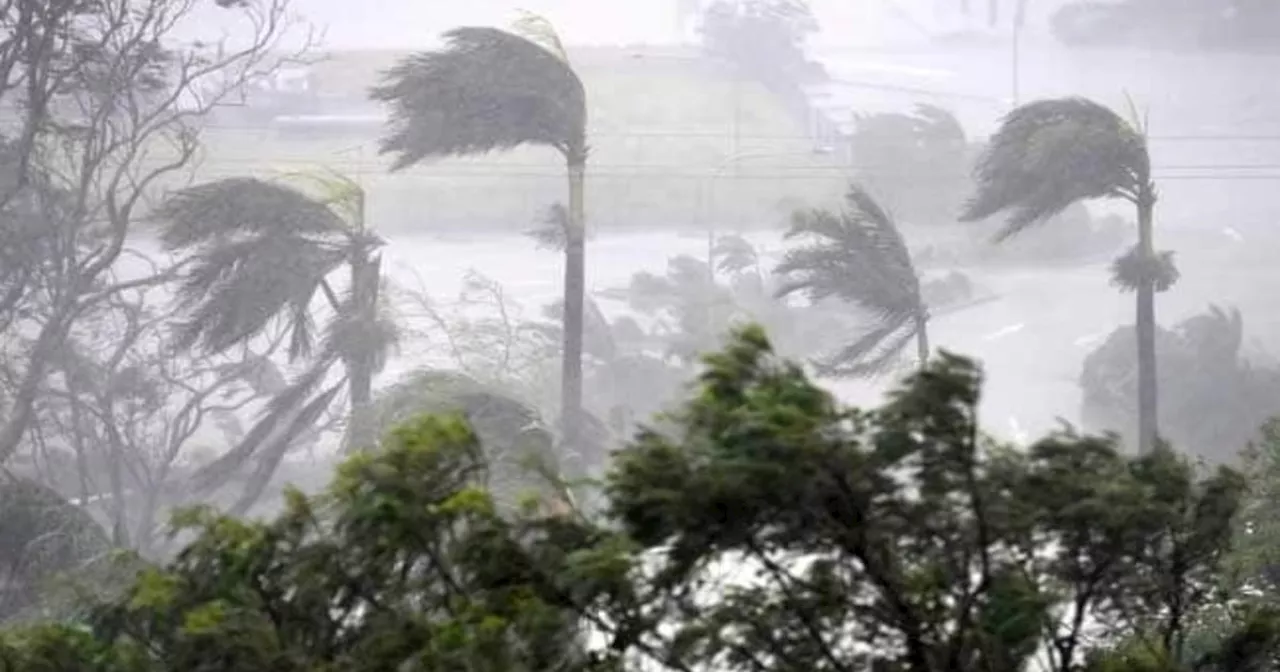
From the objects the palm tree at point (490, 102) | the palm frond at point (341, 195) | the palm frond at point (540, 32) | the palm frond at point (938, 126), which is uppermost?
the palm frond at point (540, 32)

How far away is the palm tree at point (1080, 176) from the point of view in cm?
1136

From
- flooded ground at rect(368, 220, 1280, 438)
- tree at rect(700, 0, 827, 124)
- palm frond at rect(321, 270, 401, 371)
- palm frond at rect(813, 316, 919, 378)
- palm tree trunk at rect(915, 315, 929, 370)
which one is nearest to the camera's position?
palm frond at rect(813, 316, 919, 378)

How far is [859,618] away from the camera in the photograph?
4082 mm

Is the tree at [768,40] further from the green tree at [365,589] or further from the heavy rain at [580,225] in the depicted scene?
the green tree at [365,589]

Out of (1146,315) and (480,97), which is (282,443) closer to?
(480,97)

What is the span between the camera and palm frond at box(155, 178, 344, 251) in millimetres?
11523

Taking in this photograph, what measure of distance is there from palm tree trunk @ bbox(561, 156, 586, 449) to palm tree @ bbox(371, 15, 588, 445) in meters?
0.01

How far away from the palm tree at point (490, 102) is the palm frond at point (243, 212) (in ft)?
1.85

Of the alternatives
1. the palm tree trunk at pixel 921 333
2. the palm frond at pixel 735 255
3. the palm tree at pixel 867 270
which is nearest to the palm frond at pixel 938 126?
the palm frond at pixel 735 255

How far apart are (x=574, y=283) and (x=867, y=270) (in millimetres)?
1676

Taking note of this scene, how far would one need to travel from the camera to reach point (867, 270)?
1151 centimetres

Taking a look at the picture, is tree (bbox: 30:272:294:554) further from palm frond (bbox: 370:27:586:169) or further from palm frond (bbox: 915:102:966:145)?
palm frond (bbox: 915:102:966:145)

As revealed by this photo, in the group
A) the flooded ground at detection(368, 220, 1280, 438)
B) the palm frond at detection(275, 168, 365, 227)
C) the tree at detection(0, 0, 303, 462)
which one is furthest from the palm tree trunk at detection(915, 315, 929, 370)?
the tree at detection(0, 0, 303, 462)

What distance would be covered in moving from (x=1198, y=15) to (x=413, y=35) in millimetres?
4920
